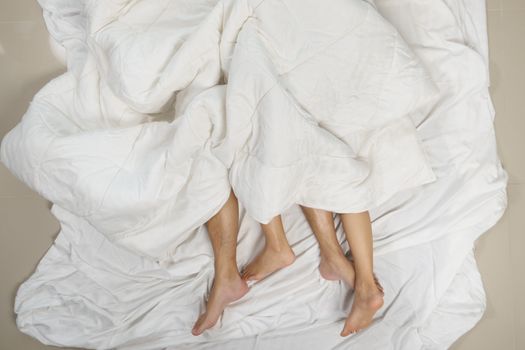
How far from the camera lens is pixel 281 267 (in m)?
1.42

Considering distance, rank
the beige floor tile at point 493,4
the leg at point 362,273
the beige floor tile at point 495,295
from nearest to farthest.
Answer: the leg at point 362,273 < the beige floor tile at point 495,295 < the beige floor tile at point 493,4

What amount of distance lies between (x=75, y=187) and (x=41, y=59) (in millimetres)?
551

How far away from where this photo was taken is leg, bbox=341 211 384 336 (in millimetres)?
1342

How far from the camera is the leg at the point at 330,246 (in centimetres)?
137

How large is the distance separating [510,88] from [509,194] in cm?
28

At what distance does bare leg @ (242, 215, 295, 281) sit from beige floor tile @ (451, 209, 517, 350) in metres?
0.50

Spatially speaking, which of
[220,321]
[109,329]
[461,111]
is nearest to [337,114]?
[461,111]

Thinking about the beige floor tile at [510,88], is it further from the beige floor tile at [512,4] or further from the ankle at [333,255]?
the ankle at [333,255]

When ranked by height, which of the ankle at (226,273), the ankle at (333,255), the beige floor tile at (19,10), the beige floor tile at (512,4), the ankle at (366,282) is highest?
the beige floor tile at (19,10)

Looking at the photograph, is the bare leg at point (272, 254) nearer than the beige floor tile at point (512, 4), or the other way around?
the bare leg at point (272, 254)

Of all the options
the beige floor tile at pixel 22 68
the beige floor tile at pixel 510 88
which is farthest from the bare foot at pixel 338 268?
the beige floor tile at pixel 22 68

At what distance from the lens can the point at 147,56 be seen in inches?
51.9

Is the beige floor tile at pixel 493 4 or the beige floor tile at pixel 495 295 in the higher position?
the beige floor tile at pixel 493 4

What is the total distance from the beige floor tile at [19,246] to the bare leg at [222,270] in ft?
1.58
